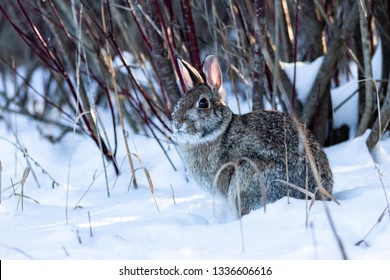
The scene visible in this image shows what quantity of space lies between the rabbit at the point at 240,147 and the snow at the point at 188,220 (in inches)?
6.8

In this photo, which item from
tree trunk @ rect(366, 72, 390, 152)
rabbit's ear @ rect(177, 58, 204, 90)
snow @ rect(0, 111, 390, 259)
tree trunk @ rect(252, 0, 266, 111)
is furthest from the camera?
tree trunk @ rect(366, 72, 390, 152)

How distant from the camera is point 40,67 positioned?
885cm

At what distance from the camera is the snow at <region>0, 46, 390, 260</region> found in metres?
2.93

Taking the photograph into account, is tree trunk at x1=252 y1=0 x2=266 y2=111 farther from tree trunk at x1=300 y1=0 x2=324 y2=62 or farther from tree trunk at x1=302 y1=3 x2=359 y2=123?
tree trunk at x1=300 y1=0 x2=324 y2=62

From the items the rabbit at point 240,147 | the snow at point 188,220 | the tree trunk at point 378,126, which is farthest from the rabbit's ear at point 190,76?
the tree trunk at point 378,126

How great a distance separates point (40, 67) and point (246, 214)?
5900 millimetres

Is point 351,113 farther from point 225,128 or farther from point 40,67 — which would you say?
point 40,67

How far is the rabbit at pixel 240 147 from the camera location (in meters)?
3.61

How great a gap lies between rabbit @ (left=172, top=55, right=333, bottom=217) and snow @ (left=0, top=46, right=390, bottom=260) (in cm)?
17

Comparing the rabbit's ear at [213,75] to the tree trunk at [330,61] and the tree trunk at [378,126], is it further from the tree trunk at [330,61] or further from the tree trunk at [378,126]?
the tree trunk at [378,126]

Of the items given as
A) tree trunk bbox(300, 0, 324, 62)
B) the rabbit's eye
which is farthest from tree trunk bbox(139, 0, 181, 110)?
tree trunk bbox(300, 0, 324, 62)

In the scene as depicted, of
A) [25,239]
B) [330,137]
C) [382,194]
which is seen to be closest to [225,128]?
[382,194]

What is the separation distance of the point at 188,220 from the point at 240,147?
517mm

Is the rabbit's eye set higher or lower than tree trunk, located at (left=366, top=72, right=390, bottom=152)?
higher
